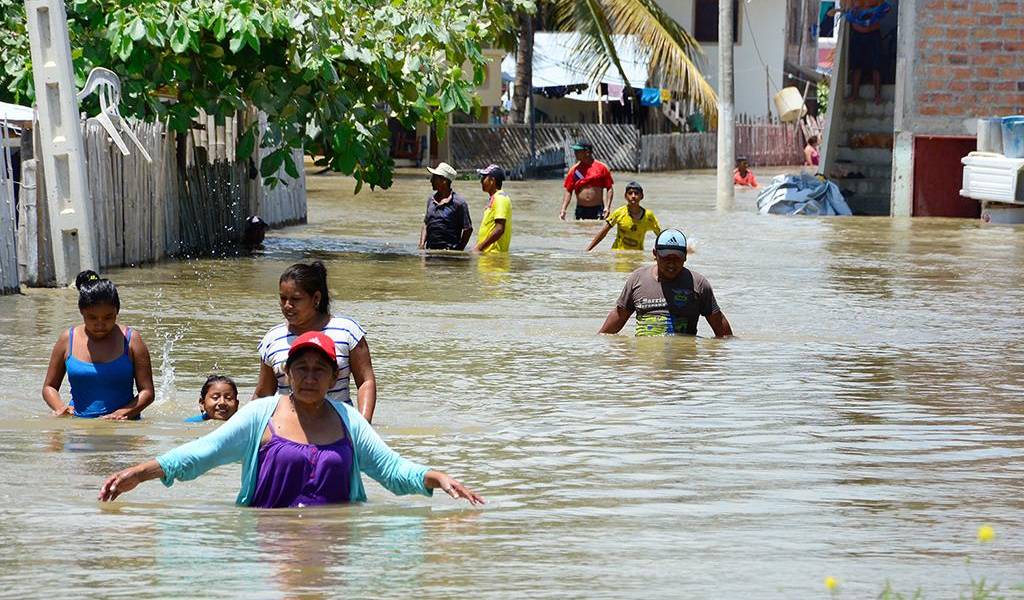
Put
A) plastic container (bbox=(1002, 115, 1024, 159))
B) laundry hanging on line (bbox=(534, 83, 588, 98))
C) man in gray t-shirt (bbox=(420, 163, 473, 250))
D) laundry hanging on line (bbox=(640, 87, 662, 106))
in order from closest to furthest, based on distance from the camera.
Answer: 1. man in gray t-shirt (bbox=(420, 163, 473, 250))
2. plastic container (bbox=(1002, 115, 1024, 159))
3. laundry hanging on line (bbox=(640, 87, 662, 106))
4. laundry hanging on line (bbox=(534, 83, 588, 98))

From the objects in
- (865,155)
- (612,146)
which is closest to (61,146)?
(865,155)

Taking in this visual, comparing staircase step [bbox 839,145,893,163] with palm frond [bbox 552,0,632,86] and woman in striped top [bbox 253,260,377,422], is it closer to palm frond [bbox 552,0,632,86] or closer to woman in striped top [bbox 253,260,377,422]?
palm frond [bbox 552,0,632,86]

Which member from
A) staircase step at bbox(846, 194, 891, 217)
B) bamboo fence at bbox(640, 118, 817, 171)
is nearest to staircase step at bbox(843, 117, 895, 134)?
staircase step at bbox(846, 194, 891, 217)

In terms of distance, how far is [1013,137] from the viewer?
1032 inches

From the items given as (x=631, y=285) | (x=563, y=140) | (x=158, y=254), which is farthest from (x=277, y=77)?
(x=563, y=140)

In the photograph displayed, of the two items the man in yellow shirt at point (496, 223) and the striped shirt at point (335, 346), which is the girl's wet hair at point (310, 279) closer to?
the striped shirt at point (335, 346)

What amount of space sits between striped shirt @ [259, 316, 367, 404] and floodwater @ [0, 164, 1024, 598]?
47cm

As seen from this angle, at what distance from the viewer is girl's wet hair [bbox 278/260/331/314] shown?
759 centimetres

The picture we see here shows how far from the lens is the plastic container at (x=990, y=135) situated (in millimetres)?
26453

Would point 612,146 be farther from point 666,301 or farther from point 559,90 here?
point 666,301

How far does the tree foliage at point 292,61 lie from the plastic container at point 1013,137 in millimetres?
10280

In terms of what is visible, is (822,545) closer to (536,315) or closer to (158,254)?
(536,315)

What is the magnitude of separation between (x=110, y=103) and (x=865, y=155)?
17.5 meters

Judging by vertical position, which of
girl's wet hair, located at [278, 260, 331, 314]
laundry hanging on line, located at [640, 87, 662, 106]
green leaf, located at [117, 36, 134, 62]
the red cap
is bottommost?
the red cap
